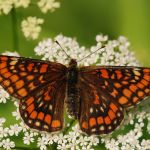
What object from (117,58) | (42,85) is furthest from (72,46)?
(42,85)

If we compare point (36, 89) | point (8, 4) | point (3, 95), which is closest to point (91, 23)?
point (8, 4)

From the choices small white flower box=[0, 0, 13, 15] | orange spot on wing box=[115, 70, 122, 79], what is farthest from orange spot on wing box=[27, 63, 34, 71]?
small white flower box=[0, 0, 13, 15]

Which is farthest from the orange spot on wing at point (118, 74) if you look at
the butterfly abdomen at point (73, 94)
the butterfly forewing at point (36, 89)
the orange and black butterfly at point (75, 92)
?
the butterfly forewing at point (36, 89)

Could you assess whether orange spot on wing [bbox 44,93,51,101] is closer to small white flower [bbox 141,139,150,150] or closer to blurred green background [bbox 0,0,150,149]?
small white flower [bbox 141,139,150,150]

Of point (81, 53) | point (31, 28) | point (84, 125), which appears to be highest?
point (31, 28)

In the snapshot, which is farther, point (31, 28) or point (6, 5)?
point (31, 28)

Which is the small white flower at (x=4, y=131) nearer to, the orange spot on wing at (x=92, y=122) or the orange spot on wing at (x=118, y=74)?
the orange spot on wing at (x=92, y=122)

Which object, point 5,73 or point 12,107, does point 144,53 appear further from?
point 5,73

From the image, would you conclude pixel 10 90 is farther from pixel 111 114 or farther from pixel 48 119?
pixel 111 114
